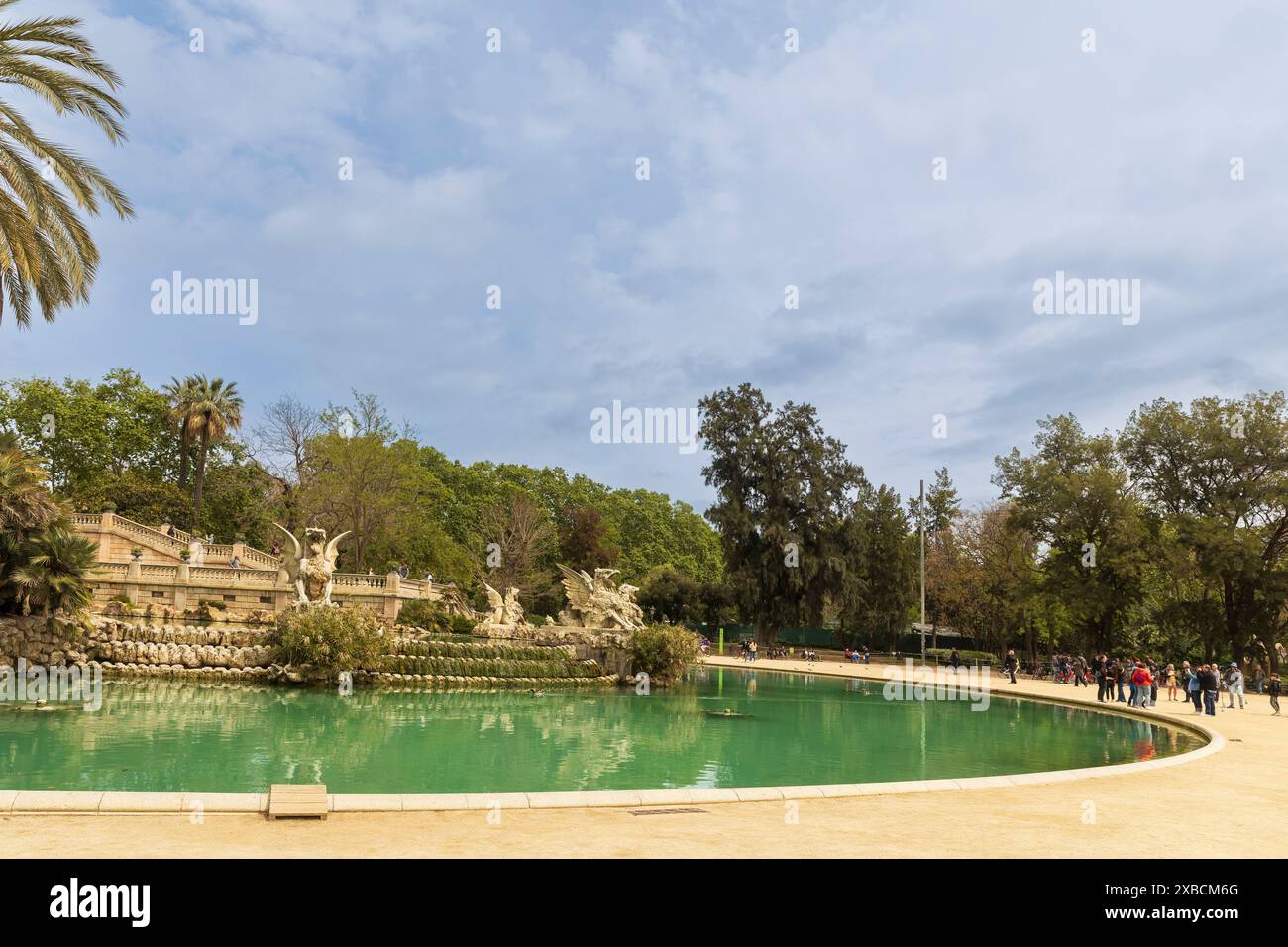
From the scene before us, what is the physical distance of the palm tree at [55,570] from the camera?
2550 centimetres

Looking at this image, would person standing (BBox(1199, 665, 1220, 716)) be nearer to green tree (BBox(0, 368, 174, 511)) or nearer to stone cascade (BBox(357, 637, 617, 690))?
stone cascade (BBox(357, 637, 617, 690))

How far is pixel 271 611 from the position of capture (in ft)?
132

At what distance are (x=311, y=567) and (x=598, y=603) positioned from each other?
11171mm

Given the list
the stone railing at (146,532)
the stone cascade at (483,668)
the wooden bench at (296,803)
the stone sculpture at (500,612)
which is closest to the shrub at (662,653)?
the stone cascade at (483,668)

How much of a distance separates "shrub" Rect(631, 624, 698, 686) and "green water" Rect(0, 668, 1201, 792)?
4342 mm

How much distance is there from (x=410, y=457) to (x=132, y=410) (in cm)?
2243

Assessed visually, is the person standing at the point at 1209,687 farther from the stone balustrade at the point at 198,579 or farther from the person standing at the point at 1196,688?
the stone balustrade at the point at 198,579

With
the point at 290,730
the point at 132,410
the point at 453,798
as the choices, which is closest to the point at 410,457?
the point at 132,410

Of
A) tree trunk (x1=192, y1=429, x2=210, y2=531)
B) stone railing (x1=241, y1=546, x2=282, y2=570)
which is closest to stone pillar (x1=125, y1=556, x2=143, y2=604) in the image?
stone railing (x1=241, y1=546, x2=282, y2=570)

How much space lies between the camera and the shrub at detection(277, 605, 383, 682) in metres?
27.8

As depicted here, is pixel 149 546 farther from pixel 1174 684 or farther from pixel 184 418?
pixel 1174 684
